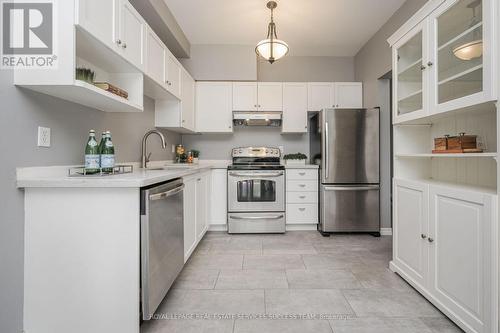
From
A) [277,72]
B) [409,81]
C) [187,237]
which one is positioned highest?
[277,72]

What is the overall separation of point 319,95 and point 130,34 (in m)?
2.81

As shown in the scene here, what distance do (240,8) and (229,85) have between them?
118 cm

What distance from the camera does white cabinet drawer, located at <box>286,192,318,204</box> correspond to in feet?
11.6

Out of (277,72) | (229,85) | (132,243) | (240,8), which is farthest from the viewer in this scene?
(277,72)

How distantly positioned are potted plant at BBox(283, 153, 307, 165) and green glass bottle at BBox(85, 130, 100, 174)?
108 inches

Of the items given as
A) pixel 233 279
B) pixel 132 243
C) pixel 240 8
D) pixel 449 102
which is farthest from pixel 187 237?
pixel 240 8

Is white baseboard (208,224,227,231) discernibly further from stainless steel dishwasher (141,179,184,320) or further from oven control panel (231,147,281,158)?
stainless steel dishwasher (141,179,184,320)

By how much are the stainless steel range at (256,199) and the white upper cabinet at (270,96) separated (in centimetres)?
100

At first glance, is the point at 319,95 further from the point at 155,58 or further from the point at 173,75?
the point at 155,58

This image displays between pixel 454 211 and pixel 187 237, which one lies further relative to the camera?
pixel 187 237

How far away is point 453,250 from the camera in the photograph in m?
1.55

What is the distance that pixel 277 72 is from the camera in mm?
4117

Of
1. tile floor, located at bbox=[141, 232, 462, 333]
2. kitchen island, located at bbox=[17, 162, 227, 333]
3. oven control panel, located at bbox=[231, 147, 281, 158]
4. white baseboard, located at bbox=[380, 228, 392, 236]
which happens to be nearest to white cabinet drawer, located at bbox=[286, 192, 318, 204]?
oven control panel, located at bbox=[231, 147, 281, 158]

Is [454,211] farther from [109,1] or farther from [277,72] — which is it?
[277,72]
